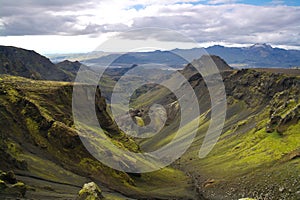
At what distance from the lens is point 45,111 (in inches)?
6467

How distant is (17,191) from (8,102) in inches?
3369

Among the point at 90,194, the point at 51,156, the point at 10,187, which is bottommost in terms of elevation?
the point at 51,156

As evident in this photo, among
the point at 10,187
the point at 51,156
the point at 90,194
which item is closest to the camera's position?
the point at 10,187

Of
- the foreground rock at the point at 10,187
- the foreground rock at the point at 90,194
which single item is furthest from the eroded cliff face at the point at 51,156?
the foreground rock at the point at 90,194

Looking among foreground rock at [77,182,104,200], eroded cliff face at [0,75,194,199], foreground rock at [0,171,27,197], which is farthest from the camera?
eroded cliff face at [0,75,194,199]

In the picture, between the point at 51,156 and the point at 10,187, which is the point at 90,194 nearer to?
the point at 10,187

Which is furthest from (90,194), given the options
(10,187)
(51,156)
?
(51,156)

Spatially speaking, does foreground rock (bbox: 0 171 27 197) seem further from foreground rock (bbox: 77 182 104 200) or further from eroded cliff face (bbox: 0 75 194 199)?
eroded cliff face (bbox: 0 75 194 199)

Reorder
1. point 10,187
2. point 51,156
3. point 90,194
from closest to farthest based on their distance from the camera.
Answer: point 10,187
point 90,194
point 51,156

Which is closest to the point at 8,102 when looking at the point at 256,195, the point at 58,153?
the point at 58,153

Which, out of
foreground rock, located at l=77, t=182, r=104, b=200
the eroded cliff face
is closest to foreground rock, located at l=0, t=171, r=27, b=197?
foreground rock, located at l=77, t=182, r=104, b=200

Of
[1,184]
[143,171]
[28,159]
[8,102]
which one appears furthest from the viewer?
[143,171]

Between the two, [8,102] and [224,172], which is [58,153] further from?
[224,172]

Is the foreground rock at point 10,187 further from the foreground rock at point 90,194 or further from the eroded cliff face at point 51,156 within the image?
the eroded cliff face at point 51,156
